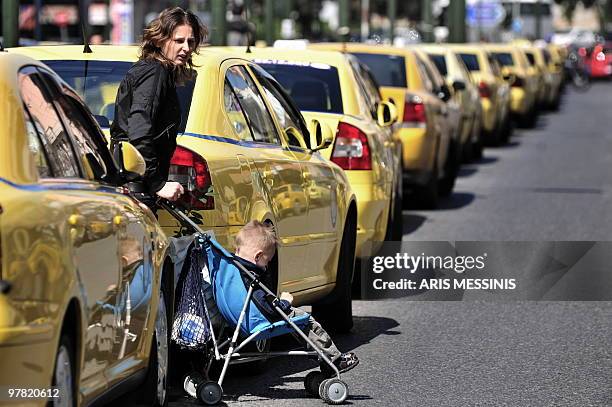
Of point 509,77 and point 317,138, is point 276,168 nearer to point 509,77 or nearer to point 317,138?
point 317,138

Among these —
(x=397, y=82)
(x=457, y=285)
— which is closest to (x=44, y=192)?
(x=457, y=285)

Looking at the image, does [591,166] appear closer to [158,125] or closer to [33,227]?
[158,125]

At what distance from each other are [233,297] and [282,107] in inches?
93.2

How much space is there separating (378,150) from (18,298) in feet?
27.3

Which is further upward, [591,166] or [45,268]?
[45,268]

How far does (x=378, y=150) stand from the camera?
13148 millimetres

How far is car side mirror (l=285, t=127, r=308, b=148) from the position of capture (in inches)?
382

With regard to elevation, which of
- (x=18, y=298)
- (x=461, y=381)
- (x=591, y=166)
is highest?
(x=18, y=298)

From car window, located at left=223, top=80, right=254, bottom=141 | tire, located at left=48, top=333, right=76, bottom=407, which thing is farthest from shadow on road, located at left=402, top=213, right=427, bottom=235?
tire, located at left=48, top=333, right=76, bottom=407

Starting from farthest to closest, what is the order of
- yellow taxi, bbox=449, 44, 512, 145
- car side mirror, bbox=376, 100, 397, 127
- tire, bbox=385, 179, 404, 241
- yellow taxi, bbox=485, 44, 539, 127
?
yellow taxi, bbox=485, 44, 539, 127
yellow taxi, bbox=449, 44, 512, 145
car side mirror, bbox=376, 100, 397, 127
tire, bbox=385, 179, 404, 241

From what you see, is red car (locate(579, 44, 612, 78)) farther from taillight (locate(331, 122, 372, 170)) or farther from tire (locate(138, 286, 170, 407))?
tire (locate(138, 286, 170, 407))

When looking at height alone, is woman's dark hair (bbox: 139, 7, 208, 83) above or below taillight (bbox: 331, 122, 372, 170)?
above

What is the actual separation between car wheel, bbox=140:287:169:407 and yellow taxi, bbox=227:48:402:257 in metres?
5.14

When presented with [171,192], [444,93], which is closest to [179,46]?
[171,192]
